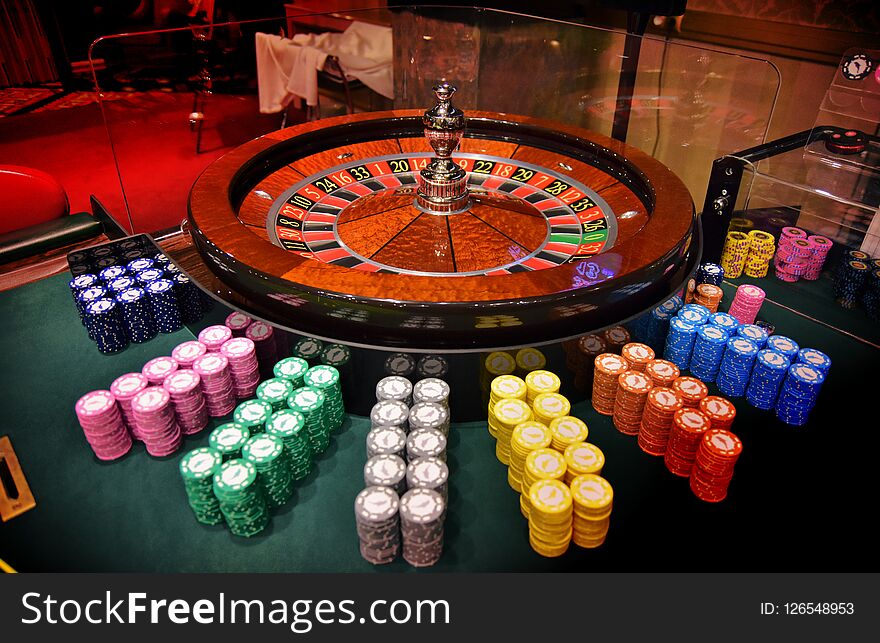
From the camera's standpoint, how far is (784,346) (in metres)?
2.34

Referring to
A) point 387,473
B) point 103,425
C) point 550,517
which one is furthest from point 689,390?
point 103,425

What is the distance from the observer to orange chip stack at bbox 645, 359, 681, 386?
85.2 inches

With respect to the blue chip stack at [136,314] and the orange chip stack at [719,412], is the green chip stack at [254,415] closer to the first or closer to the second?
the blue chip stack at [136,314]

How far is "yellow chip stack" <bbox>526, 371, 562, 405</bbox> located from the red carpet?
385 centimetres

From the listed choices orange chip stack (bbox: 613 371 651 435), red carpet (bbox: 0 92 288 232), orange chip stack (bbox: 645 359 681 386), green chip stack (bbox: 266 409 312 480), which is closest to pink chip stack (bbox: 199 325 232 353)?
green chip stack (bbox: 266 409 312 480)

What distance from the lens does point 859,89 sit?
12.0 feet

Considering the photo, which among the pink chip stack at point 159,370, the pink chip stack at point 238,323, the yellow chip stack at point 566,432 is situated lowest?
the yellow chip stack at point 566,432

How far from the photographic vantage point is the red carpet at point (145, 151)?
5.14 meters

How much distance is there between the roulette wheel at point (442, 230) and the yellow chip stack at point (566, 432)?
0.98 feet

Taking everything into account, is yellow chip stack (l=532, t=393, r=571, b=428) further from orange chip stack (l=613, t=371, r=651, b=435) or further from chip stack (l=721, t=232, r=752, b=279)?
chip stack (l=721, t=232, r=752, b=279)

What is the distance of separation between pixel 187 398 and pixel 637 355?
5.13ft

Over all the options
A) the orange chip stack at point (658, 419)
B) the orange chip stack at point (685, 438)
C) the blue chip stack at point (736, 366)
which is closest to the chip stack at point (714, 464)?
the orange chip stack at point (685, 438)

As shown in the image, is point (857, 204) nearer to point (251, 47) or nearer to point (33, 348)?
point (33, 348)

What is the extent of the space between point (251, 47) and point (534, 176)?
10.2 ft
